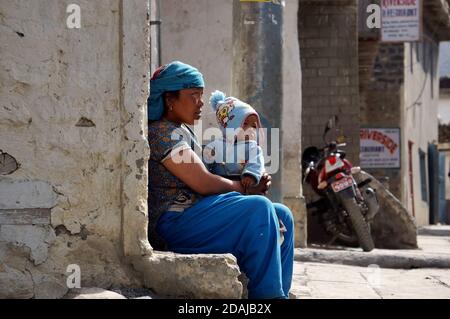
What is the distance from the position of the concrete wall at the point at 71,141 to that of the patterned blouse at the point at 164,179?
178 millimetres

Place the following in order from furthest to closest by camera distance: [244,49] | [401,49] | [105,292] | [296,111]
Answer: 1. [401,49]
2. [296,111]
3. [244,49]
4. [105,292]

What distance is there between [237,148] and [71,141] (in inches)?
30.5

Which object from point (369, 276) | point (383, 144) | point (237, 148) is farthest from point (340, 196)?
point (383, 144)

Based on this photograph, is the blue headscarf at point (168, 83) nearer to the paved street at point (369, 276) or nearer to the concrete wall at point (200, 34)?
the paved street at point (369, 276)

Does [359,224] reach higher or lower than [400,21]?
lower

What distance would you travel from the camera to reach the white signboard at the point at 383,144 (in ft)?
57.4

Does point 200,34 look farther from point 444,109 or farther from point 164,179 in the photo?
point 444,109

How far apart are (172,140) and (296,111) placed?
218 inches

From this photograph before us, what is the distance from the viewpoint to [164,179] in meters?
3.89

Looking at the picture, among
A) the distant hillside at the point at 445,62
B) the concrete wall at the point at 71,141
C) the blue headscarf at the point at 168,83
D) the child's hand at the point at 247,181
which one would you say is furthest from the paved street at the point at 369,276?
the distant hillside at the point at 445,62

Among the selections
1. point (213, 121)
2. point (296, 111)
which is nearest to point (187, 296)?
point (213, 121)

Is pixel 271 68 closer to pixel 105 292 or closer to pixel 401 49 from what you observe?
pixel 105 292

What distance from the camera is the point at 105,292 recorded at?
3510 mm
